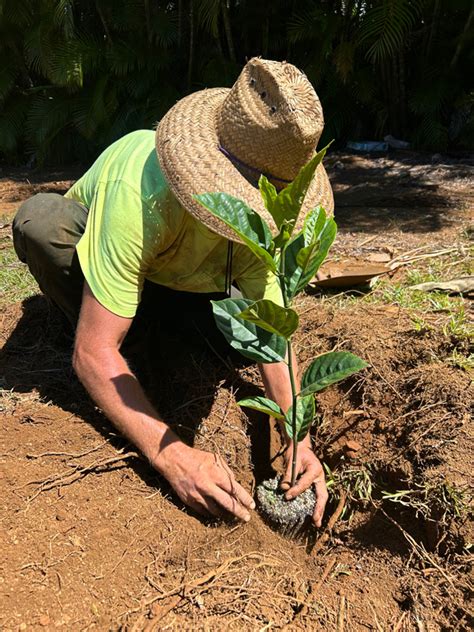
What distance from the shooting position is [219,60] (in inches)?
285

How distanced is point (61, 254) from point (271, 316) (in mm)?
1184

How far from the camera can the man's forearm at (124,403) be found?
1.75m

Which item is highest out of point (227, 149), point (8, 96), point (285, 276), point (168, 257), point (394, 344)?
point (227, 149)

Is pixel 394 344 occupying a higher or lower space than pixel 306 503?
higher

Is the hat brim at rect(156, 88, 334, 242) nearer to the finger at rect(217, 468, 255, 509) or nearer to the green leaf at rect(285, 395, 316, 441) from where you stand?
the green leaf at rect(285, 395, 316, 441)

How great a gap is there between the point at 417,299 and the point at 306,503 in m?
1.32

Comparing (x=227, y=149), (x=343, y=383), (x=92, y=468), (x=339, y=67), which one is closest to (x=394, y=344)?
(x=343, y=383)

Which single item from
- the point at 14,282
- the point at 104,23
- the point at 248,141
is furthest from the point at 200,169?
the point at 104,23

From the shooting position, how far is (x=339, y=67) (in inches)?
249

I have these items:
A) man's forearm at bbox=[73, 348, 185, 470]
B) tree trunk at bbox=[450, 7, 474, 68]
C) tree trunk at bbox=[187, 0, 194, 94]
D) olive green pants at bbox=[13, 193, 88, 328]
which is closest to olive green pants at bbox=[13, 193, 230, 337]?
olive green pants at bbox=[13, 193, 88, 328]

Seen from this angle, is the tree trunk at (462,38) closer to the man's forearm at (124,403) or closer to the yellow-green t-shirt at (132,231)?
the yellow-green t-shirt at (132,231)

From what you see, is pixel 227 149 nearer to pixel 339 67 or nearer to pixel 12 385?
pixel 12 385

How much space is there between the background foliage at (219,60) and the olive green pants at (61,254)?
16.1 feet

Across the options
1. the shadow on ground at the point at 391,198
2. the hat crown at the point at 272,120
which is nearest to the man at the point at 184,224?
the hat crown at the point at 272,120
